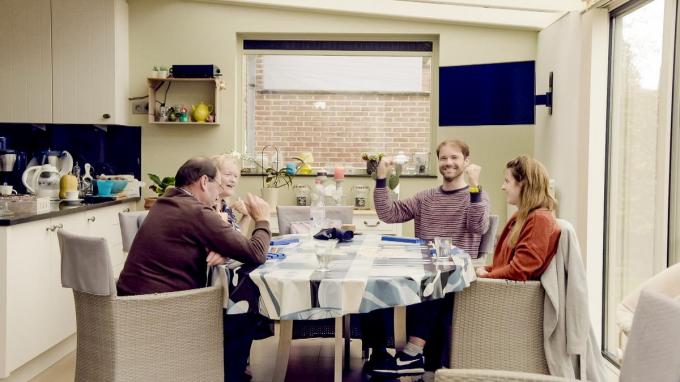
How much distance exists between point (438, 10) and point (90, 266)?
3.81 m

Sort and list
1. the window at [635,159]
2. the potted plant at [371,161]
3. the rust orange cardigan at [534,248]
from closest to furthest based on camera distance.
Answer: the rust orange cardigan at [534,248] < the window at [635,159] < the potted plant at [371,161]

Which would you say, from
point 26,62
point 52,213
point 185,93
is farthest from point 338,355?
point 26,62

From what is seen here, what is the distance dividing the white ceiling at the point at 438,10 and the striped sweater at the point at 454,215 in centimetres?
203

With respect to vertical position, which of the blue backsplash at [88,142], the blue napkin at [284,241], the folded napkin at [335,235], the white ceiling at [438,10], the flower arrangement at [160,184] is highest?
the white ceiling at [438,10]

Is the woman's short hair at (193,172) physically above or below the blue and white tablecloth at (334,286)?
above

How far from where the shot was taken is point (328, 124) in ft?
19.5

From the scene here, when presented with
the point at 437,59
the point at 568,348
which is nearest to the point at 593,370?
the point at 568,348

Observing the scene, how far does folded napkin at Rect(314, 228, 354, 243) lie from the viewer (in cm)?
370

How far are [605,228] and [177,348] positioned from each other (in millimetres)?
2829

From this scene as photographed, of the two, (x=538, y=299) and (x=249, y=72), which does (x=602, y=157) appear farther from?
(x=249, y=72)

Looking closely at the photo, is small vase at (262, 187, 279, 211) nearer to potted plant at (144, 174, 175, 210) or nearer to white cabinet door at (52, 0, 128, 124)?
potted plant at (144, 174, 175, 210)

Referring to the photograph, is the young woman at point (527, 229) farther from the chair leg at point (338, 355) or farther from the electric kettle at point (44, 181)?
the electric kettle at point (44, 181)

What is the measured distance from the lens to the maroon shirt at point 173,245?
2764 mm

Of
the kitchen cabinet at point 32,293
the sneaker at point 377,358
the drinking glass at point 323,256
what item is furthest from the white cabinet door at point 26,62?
the drinking glass at point 323,256
